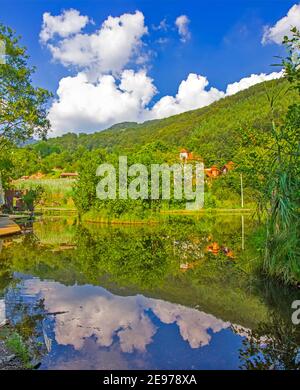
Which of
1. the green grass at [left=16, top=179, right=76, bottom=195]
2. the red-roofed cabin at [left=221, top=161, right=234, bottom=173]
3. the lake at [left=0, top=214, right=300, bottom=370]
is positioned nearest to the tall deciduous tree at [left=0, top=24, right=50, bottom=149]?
the lake at [left=0, top=214, right=300, bottom=370]

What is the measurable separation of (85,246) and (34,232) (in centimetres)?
508

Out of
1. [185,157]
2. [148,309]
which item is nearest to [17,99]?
[148,309]

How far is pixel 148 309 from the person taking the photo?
6.73 meters

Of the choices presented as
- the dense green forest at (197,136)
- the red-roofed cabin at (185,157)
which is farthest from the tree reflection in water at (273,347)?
the dense green forest at (197,136)

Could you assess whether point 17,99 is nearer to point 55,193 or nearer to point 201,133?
point 55,193

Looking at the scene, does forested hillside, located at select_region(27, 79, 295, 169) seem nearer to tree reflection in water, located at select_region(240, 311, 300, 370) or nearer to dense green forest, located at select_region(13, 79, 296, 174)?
dense green forest, located at select_region(13, 79, 296, 174)

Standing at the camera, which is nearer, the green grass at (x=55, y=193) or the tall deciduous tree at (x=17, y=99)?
the tall deciduous tree at (x=17, y=99)

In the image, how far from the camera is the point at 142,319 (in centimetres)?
622

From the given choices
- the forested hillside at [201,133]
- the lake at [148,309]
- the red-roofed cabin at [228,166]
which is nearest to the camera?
the lake at [148,309]

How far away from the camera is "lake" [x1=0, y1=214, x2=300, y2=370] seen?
471 centimetres

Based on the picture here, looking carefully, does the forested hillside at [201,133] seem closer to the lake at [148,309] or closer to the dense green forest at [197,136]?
the dense green forest at [197,136]

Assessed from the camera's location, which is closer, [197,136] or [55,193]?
[55,193]

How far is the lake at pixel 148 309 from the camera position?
15.4ft
